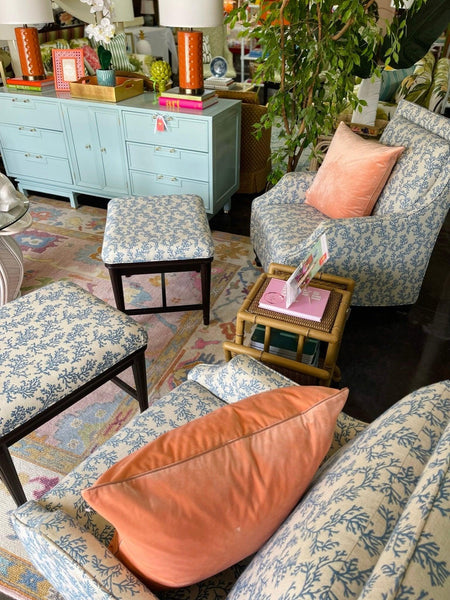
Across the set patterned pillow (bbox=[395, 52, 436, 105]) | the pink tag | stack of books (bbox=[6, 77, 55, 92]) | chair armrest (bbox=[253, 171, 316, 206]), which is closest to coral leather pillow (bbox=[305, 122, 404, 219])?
chair armrest (bbox=[253, 171, 316, 206])

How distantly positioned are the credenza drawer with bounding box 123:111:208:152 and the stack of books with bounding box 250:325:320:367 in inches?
57.1

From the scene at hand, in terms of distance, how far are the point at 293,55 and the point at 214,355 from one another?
172cm

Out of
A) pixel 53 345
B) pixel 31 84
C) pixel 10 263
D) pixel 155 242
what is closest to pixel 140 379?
pixel 53 345

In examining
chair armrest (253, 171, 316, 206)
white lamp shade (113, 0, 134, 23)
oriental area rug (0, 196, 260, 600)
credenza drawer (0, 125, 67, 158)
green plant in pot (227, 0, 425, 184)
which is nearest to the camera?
oriental area rug (0, 196, 260, 600)

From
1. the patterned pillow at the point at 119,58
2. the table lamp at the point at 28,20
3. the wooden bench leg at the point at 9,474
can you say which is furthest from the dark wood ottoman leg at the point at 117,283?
the patterned pillow at the point at 119,58

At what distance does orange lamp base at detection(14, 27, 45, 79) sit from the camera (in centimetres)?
293

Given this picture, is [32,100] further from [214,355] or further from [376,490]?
[376,490]

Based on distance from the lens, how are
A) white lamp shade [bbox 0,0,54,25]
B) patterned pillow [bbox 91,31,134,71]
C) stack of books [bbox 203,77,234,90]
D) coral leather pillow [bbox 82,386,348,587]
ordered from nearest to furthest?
coral leather pillow [bbox 82,386,348,587], white lamp shade [bbox 0,0,54,25], stack of books [bbox 203,77,234,90], patterned pillow [bbox 91,31,134,71]

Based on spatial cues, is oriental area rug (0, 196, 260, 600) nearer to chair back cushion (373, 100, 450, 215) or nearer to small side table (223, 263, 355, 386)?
small side table (223, 263, 355, 386)

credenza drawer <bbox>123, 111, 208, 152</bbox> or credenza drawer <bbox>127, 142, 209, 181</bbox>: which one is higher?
credenza drawer <bbox>123, 111, 208, 152</bbox>

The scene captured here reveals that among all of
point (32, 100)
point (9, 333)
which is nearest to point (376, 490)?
point (9, 333)

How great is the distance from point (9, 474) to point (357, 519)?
1021 millimetres

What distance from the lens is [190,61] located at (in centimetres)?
259

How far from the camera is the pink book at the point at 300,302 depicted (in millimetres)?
1493
